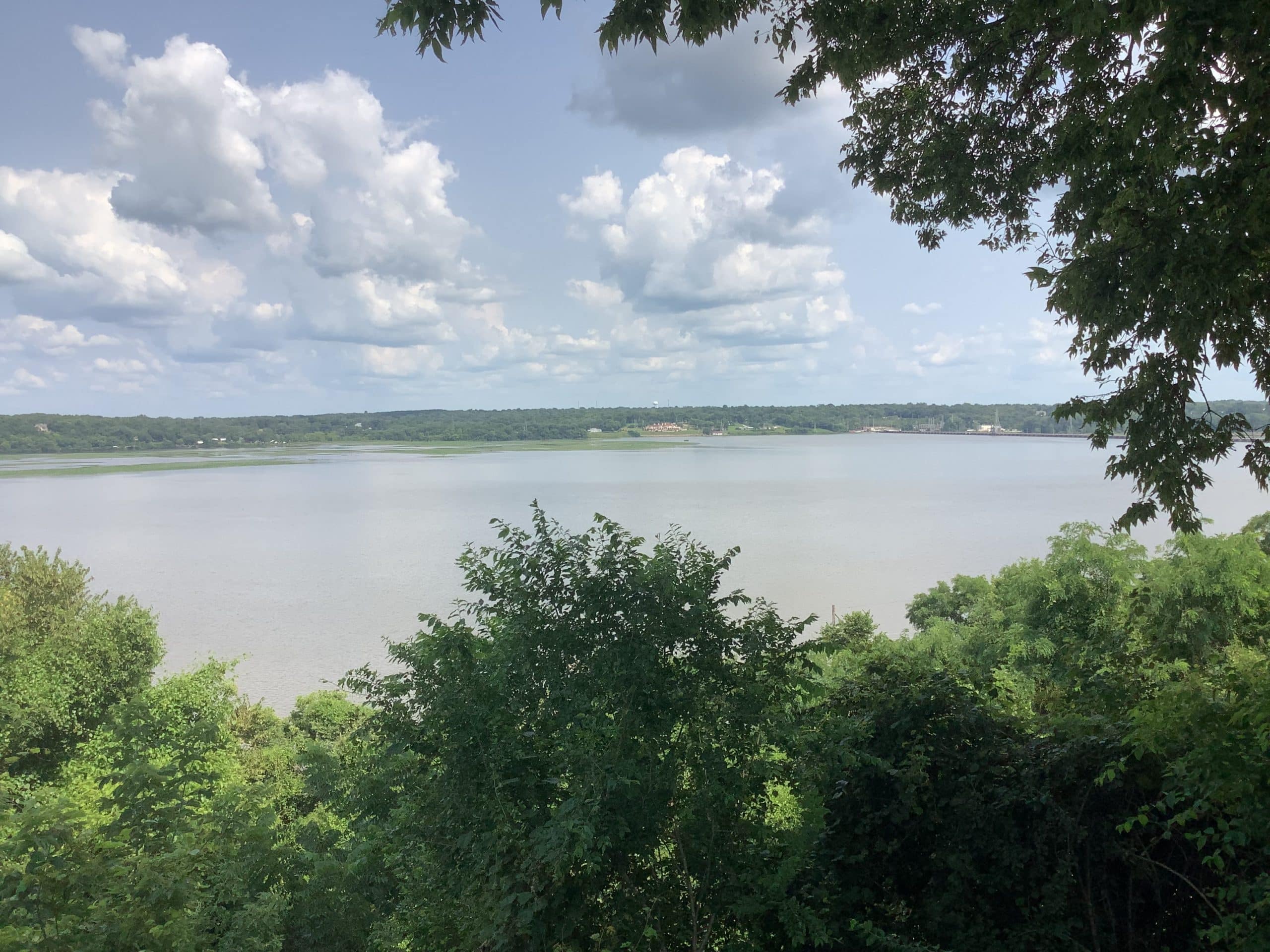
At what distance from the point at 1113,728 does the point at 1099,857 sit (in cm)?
65

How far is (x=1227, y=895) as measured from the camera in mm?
3195

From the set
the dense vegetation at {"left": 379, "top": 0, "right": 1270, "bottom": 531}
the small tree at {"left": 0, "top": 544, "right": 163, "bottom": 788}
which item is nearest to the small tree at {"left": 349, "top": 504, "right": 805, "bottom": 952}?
the dense vegetation at {"left": 379, "top": 0, "right": 1270, "bottom": 531}

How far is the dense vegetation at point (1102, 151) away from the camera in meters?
3.21

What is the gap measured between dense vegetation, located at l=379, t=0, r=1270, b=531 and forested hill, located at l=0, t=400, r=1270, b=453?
262ft

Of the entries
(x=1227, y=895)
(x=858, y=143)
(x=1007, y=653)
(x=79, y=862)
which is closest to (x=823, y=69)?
(x=858, y=143)

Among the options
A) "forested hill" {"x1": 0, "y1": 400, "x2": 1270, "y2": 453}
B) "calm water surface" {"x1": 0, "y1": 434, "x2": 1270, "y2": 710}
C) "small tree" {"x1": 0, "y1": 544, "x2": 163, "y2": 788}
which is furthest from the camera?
"forested hill" {"x1": 0, "y1": 400, "x2": 1270, "y2": 453}

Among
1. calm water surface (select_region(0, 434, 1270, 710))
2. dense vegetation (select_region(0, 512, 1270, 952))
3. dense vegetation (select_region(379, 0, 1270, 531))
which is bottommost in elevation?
calm water surface (select_region(0, 434, 1270, 710))

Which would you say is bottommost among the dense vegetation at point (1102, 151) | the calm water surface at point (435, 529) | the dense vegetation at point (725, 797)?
the calm water surface at point (435, 529)

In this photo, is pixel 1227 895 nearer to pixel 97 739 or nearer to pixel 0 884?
pixel 0 884

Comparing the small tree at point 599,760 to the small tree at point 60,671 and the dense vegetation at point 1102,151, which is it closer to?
the dense vegetation at point 1102,151

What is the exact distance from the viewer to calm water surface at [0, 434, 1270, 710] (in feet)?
86.8

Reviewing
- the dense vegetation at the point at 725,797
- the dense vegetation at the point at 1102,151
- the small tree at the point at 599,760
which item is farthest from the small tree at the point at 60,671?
the dense vegetation at the point at 1102,151

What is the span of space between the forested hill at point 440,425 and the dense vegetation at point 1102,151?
262 feet

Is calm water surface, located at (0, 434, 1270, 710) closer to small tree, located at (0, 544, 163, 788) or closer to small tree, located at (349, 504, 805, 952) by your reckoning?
small tree, located at (0, 544, 163, 788)
